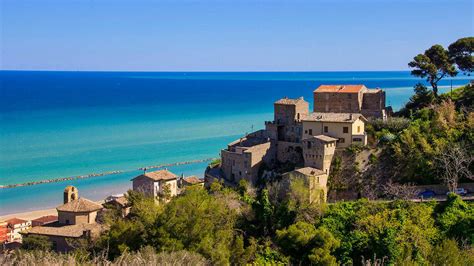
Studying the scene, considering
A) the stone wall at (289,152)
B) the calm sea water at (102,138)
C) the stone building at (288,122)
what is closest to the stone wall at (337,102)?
the stone building at (288,122)

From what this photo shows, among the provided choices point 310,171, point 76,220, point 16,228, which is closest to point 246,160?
point 310,171

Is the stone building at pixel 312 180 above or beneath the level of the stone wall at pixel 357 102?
beneath

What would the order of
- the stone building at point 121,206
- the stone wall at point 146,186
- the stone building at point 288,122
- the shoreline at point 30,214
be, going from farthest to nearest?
the shoreline at point 30,214
the stone building at point 288,122
the stone wall at point 146,186
the stone building at point 121,206

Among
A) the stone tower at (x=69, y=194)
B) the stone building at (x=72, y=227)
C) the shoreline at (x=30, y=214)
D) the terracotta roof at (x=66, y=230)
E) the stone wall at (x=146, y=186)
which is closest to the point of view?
the stone building at (x=72, y=227)

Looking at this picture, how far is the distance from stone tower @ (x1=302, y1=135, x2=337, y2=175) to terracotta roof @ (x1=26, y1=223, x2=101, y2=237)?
14315 millimetres

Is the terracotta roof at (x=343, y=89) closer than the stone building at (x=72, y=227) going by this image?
No

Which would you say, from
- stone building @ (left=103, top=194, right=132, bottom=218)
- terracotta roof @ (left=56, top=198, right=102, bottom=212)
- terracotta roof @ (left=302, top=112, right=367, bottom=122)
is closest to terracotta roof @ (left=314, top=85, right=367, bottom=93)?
terracotta roof @ (left=302, top=112, right=367, bottom=122)

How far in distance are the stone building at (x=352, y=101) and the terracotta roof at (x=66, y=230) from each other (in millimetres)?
21161

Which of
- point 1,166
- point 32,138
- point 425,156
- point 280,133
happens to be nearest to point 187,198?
point 280,133

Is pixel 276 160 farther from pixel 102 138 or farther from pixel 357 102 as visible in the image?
pixel 102 138

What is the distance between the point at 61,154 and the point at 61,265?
6460 cm

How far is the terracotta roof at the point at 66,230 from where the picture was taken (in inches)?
1394

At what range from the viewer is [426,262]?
87.0ft

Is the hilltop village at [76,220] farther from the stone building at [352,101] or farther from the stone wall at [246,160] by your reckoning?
Answer: the stone building at [352,101]
